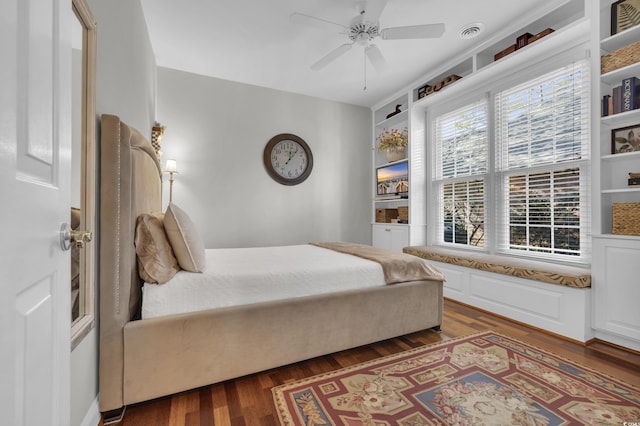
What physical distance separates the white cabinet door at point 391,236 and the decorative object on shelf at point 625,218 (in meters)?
2.18

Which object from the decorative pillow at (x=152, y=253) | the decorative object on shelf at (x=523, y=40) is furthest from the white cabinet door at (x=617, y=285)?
the decorative pillow at (x=152, y=253)

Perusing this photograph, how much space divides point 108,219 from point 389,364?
73.3 inches

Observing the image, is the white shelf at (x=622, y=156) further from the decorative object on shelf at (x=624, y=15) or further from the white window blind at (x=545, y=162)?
the decorative object on shelf at (x=624, y=15)

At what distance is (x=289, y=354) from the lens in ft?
5.87

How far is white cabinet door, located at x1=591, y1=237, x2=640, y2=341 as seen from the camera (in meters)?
2.00

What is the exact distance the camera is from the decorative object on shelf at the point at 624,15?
→ 2006 mm

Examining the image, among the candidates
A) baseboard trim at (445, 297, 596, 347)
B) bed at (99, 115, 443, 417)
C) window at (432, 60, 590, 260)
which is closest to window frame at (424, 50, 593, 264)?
window at (432, 60, 590, 260)

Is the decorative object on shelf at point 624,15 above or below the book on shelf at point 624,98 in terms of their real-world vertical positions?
above

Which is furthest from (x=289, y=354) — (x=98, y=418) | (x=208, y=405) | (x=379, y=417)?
(x=98, y=418)

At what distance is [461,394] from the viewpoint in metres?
1.57

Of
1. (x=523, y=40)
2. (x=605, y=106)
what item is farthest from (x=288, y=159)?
(x=605, y=106)

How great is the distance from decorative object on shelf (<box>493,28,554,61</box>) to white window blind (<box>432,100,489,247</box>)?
571 millimetres

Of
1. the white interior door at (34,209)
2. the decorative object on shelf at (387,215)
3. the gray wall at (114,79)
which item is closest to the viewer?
the white interior door at (34,209)

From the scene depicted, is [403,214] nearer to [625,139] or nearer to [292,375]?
[625,139]
